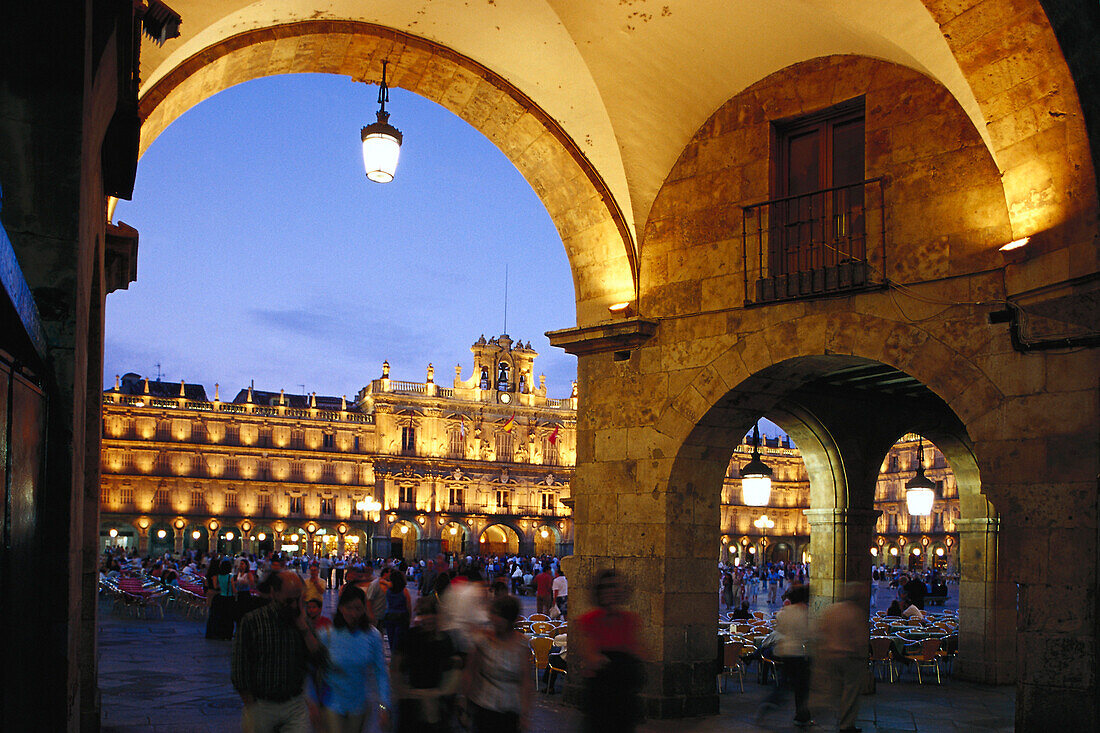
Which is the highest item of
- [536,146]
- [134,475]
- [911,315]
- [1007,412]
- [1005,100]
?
[536,146]

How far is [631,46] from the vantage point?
24.9 ft

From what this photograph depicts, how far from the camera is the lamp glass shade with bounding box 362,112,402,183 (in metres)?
7.02

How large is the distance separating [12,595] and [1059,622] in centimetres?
505

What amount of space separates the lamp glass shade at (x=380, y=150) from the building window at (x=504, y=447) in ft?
172

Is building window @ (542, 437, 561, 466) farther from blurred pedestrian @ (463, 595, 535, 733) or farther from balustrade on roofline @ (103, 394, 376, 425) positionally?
blurred pedestrian @ (463, 595, 535, 733)

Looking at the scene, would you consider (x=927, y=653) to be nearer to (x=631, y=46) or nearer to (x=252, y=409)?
→ (x=631, y=46)

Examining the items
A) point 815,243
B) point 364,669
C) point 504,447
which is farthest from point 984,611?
point 504,447

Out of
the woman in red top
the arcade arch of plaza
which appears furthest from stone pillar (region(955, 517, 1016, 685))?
the woman in red top

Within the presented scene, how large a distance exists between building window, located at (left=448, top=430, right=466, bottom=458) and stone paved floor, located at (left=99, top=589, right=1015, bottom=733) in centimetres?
4529

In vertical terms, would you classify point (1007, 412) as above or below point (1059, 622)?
above

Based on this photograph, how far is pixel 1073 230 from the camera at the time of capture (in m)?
5.50

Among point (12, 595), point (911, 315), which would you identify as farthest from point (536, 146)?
point (12, 595)

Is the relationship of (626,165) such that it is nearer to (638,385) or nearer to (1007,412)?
(638,385)

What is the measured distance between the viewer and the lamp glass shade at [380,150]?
23.0ft
